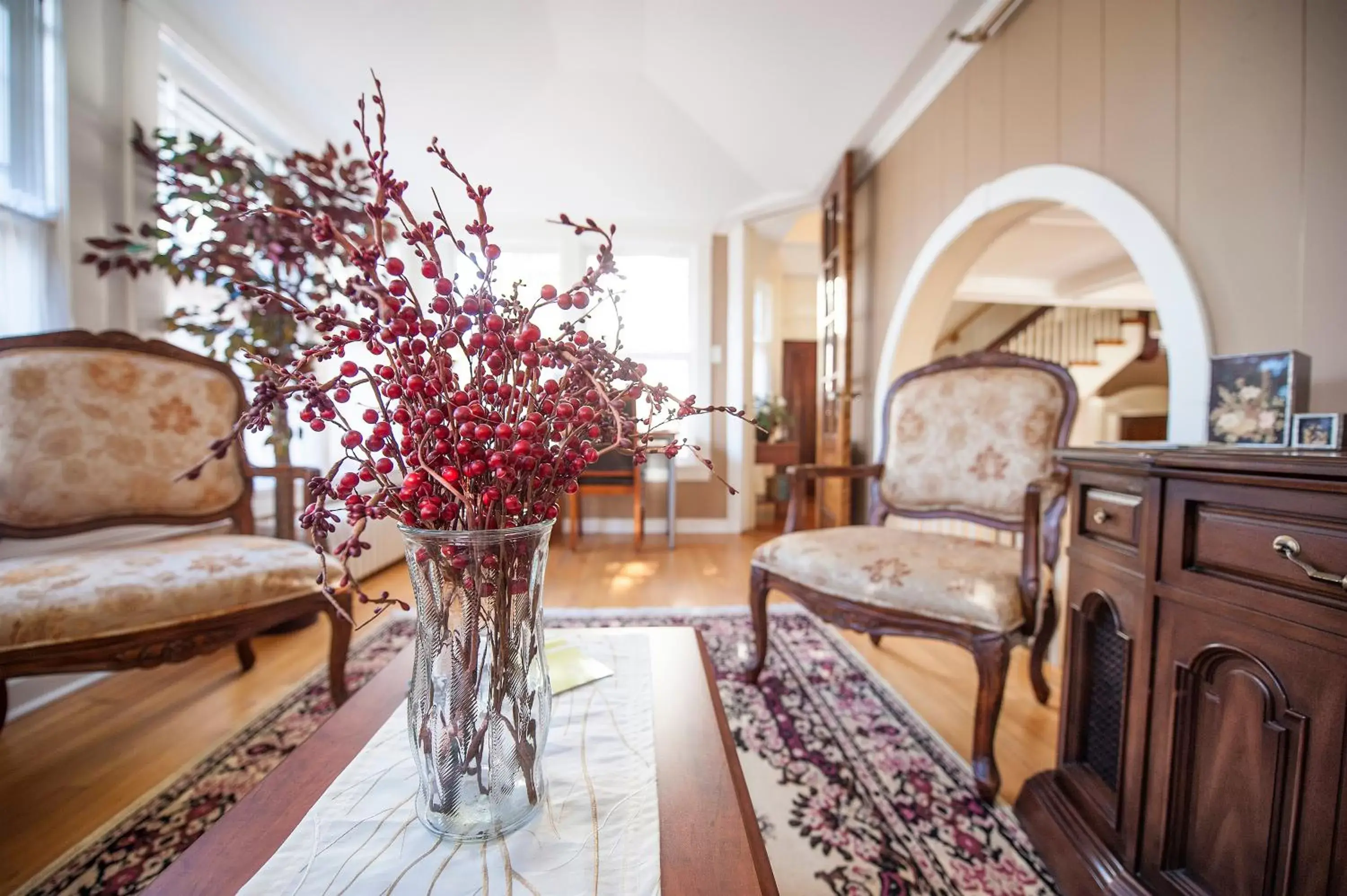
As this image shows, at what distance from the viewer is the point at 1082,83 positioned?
159 cm

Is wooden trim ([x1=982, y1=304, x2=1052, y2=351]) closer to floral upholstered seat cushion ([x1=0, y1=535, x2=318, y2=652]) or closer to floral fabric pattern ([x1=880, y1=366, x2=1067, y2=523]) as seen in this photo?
floral fabric pattern ([x1=880, y1=366, x2=1067, y2=523])

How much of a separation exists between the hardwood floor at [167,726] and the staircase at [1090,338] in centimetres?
566

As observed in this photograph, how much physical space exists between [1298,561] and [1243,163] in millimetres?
1014

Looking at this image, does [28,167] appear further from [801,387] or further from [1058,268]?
[1058,268]

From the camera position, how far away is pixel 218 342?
2.33m

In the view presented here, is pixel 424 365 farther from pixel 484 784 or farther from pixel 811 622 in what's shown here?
pixel 811 622

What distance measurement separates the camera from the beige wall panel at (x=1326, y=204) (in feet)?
3.26

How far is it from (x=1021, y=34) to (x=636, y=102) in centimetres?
186

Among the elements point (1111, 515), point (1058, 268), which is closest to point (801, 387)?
point (1058, 268)

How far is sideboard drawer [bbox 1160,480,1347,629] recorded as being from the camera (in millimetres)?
647

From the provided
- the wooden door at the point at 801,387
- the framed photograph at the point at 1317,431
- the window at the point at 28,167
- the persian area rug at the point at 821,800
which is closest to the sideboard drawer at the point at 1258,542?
the framed photograph at the point at 1317,431

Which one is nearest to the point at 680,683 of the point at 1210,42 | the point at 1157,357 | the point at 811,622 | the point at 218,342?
the point at 811,622

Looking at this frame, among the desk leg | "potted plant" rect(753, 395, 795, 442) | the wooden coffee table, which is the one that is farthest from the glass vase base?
"potted plant" rect(753, 395, 795, 442)

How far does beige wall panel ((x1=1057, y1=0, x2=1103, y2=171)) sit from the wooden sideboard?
3.77ft
